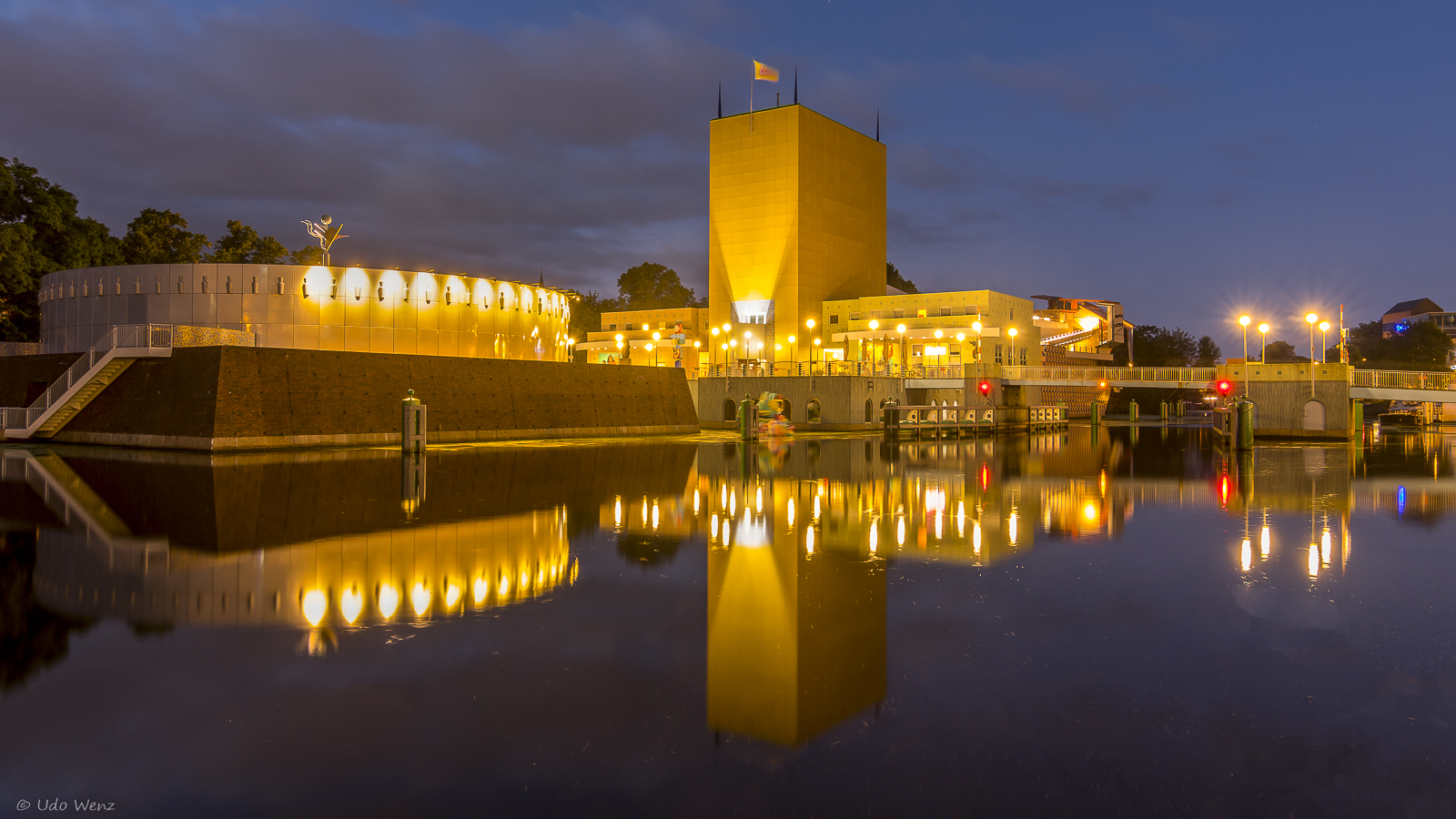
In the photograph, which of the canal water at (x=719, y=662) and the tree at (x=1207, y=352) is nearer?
the canal water at (x=719, y=662)

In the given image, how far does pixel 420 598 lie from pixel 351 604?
21.8 inches

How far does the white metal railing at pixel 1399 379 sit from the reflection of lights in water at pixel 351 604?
45.4 m

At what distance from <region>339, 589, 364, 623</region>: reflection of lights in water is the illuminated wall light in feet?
1.36

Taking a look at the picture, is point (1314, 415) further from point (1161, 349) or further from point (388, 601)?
point (1161, 349)

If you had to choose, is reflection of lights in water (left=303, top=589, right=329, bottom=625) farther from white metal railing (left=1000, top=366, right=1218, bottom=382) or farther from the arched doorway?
white metal railing (left=1000, top=366, right=1218, bottom=382)

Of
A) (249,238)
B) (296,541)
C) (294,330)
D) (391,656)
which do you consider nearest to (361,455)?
(294,330)

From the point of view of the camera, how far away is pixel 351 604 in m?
7.61

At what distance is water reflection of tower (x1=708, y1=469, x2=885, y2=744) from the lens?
17.3 ft

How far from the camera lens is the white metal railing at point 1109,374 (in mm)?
50188

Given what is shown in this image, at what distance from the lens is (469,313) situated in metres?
38.0

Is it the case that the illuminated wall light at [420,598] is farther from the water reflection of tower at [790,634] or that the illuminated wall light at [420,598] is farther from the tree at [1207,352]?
the tree at [1207,352]

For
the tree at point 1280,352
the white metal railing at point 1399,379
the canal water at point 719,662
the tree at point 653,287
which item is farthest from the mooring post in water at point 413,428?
the tree at point 1280,352

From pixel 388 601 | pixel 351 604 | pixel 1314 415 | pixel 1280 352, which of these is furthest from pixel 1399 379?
pixel 1280 352

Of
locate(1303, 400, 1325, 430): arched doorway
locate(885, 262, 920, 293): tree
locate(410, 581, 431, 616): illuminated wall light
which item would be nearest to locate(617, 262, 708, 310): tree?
locate(885, 262, 920, 293): tree
